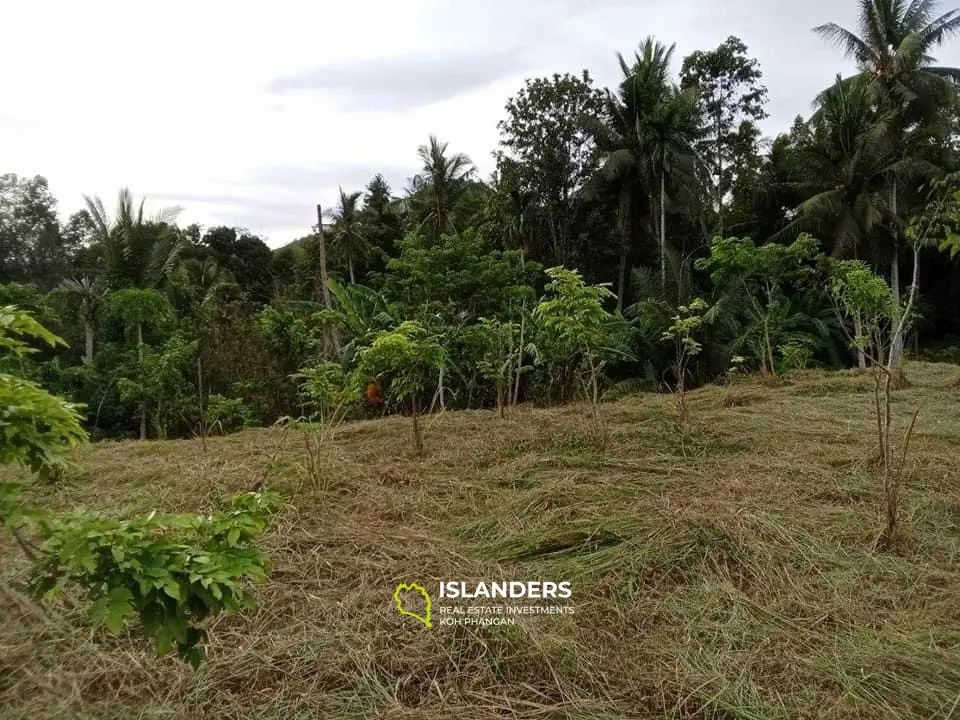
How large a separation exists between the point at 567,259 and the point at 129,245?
379 inches

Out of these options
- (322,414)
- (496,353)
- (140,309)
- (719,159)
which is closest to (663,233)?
(719,159)

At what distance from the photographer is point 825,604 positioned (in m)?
2.62

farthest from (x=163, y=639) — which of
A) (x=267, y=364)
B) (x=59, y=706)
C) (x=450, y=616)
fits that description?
(x=267, y=364)

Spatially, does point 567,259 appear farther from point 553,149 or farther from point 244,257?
point 244,257

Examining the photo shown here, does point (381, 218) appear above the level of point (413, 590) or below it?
Result: above

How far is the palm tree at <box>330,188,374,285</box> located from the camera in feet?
67.3

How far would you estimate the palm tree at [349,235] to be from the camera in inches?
807

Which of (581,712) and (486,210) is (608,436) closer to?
(581,712)

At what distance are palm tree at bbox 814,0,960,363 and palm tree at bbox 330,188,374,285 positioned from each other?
14488mm

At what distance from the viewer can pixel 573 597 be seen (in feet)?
9.05

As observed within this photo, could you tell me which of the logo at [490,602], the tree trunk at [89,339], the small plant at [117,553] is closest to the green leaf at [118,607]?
the small plant at [117,553]

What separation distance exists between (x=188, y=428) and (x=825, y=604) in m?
10.6

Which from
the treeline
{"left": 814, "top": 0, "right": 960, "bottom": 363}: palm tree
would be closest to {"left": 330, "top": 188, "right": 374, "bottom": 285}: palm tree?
the treeline

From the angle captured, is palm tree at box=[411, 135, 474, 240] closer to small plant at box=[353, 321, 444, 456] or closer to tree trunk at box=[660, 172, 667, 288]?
tree trunk at box=[660, 172, 667, 288]
